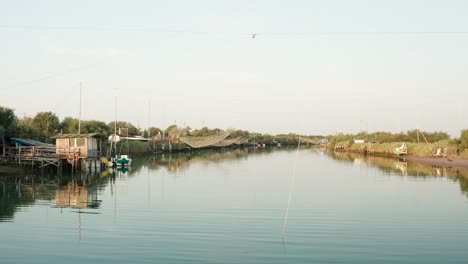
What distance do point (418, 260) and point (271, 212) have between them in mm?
7579

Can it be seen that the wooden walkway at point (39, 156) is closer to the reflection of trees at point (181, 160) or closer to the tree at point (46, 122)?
the reflection of trees at point (181, 160)

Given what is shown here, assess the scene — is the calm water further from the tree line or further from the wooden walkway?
the tree line

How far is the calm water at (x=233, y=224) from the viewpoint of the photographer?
38.1 feet

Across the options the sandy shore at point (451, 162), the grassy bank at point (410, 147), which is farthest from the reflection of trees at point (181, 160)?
the sandy shore at point (451, 162)

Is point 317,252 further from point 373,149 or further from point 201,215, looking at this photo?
point 373,149

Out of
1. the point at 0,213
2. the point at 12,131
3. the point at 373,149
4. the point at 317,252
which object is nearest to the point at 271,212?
the point at 317,252

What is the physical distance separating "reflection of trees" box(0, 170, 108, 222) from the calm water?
8cm

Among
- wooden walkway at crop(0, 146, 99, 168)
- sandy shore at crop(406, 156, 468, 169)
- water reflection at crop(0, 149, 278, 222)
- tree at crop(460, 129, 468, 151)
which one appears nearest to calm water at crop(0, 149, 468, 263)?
water reflection at crop(0, 149, 278, 222)

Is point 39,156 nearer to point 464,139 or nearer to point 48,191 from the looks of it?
point 48,191

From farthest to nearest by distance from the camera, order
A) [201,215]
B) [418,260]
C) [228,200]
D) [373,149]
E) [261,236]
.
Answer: [373,149] → [228,200] → [201,215] → [261,236] → [418,260]

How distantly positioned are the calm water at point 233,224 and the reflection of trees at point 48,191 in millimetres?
82

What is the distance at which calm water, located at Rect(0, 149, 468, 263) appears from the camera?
1162cm

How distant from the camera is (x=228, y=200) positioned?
2172 centimetres

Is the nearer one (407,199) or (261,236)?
(261,236)
